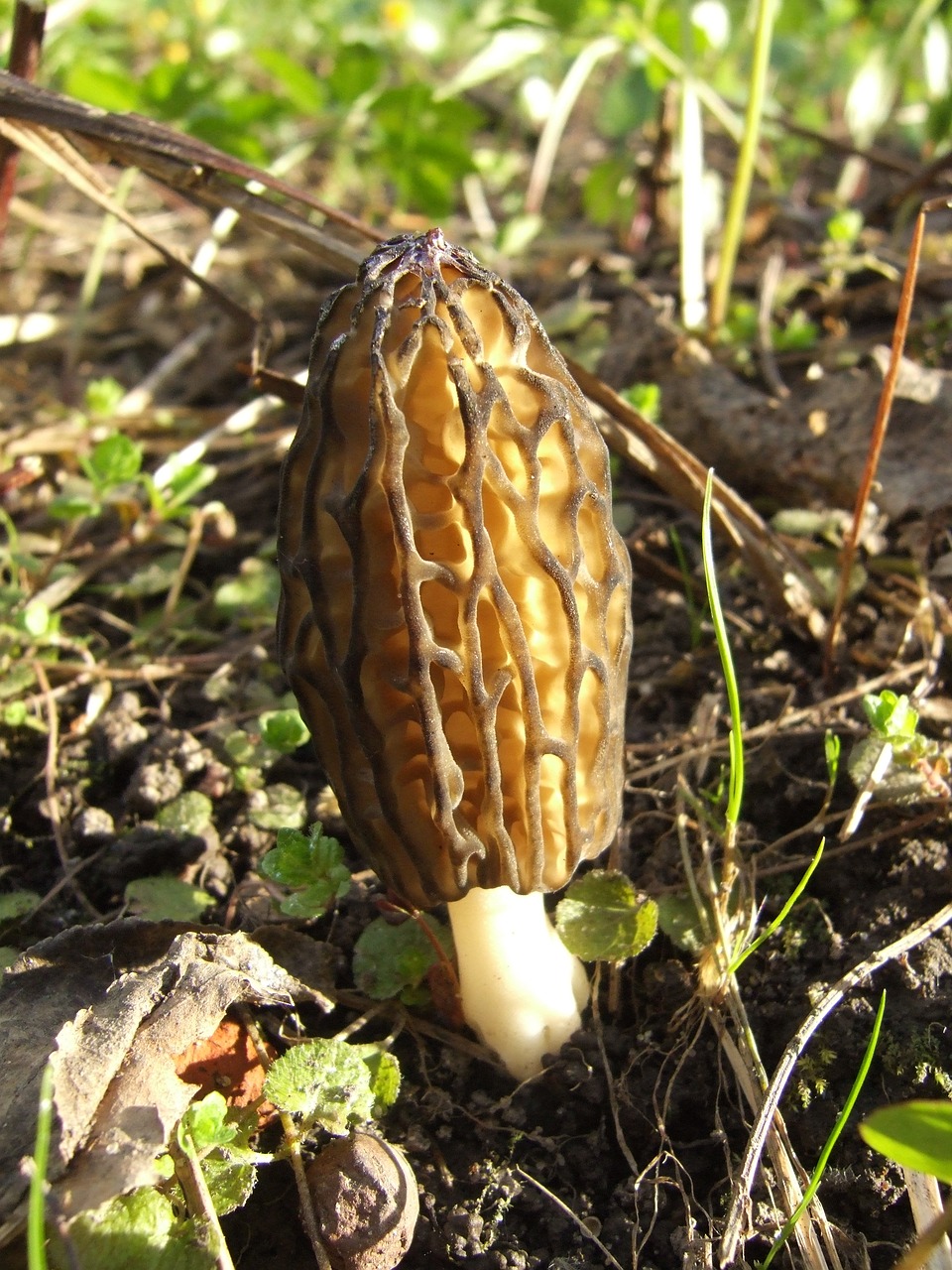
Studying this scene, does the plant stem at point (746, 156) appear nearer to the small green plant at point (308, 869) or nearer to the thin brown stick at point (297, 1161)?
the small green plant at point (308, 869)

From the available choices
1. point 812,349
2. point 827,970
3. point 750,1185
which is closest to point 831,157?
point 812,349

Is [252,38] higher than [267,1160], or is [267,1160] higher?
[252,38]

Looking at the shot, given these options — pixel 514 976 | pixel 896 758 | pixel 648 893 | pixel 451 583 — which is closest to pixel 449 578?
pixel 451 583

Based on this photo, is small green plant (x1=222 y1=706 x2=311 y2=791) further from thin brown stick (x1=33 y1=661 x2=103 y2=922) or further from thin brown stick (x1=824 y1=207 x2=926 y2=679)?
thin brown stick (x1=824 y1=207 x2=926 y2=679)

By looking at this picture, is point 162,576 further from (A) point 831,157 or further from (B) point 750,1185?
(A) point 831,157

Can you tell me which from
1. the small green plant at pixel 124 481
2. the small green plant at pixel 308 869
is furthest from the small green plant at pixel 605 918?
the small green plant at pixel 124 481

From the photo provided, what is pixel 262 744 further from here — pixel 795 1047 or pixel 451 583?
pixel 795 1047
